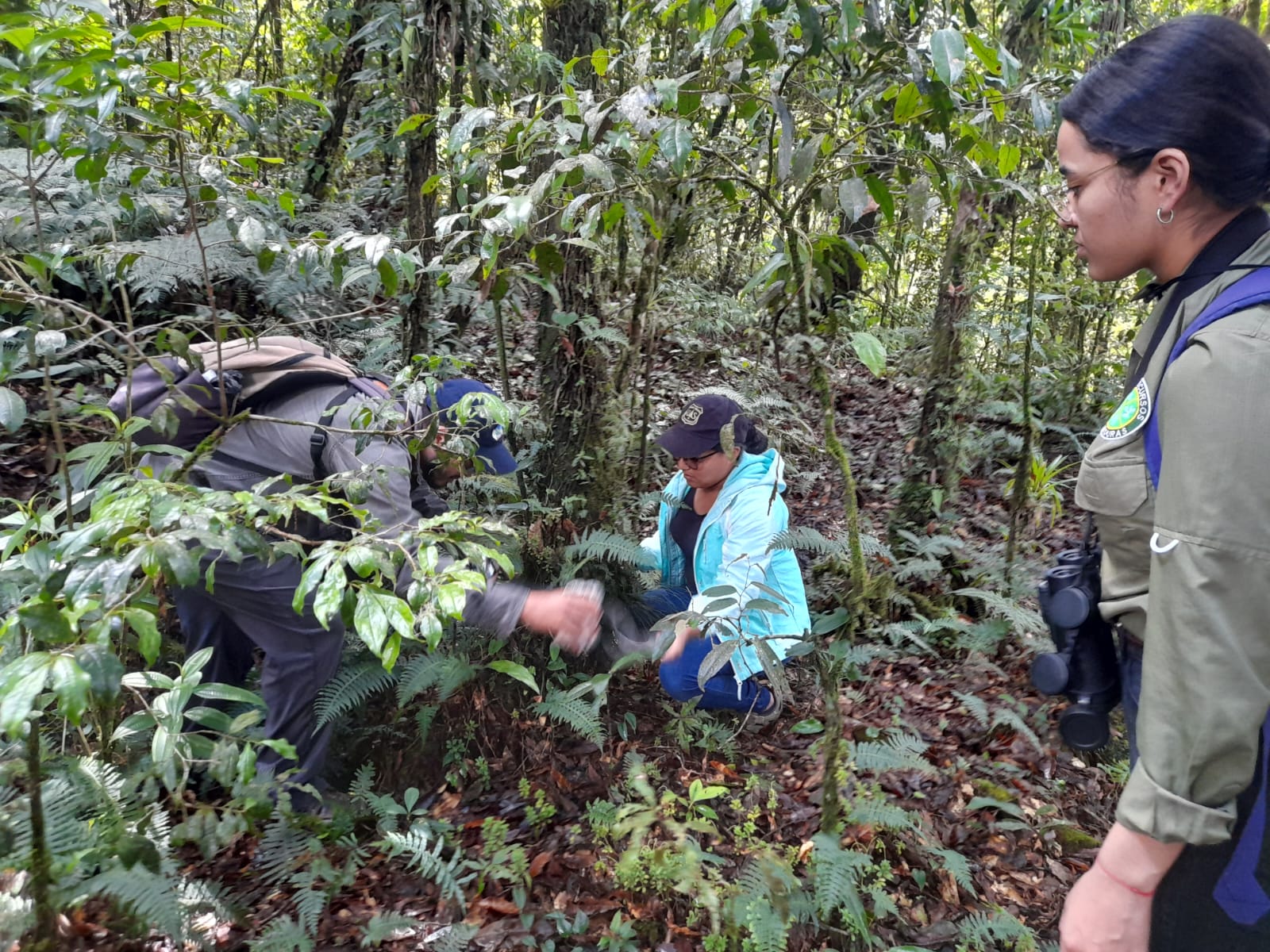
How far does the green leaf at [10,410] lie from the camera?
1886mm

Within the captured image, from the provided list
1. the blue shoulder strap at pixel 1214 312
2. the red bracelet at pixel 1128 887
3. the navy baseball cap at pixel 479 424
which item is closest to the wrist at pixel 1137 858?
the red bracelet at pixel 1128 887

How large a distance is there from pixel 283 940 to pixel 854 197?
306 cm

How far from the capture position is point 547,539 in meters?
3.91

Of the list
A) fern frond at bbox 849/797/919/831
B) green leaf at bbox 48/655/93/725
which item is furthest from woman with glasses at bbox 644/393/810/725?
green leaf at bbox 48/655/93/725

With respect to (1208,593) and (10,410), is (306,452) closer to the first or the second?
(10,410)

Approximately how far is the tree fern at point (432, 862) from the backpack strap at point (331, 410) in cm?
147

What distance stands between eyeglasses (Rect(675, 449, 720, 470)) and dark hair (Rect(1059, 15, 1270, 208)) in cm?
231

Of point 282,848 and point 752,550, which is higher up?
point 752,550

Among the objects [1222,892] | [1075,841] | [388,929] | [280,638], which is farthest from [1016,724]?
[280,638]

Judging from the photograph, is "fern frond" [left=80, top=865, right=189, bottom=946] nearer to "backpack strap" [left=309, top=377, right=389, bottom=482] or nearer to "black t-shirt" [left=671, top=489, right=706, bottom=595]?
"backpack strap" [left=309, top=377, right=389, bottom=482]

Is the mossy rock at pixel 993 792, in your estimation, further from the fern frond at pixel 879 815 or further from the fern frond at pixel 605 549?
the fern frond at pixel 605 549

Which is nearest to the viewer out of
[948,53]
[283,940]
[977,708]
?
[948,53]

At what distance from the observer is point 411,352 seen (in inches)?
173

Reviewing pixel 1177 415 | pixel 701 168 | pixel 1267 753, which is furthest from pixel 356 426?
pixel 1267 753
